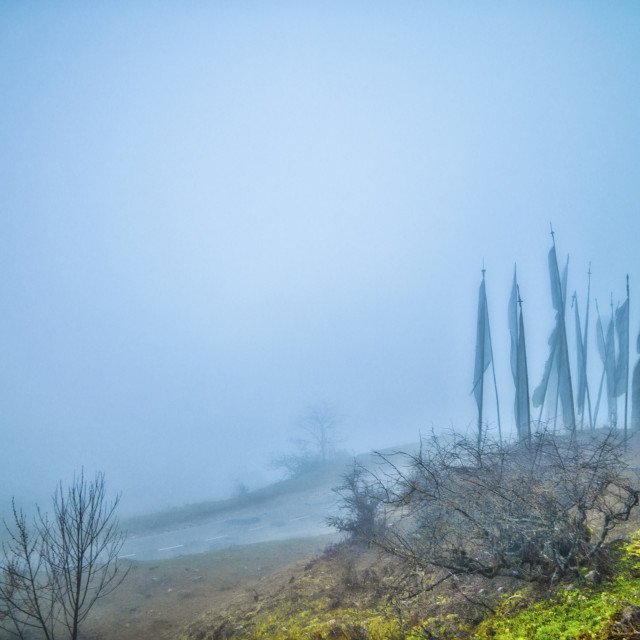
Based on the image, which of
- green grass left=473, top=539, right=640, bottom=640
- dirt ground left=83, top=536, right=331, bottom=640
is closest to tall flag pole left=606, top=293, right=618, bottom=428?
dirt ground left=83, top=536, right=331, bottom=640

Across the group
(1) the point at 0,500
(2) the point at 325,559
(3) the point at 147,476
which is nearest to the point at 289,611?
(2) the point at 325,559

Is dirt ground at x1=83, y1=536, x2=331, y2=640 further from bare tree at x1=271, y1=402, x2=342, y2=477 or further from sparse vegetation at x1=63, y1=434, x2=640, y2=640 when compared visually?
bare tree at x1=271, y1=402, x2=342, y2=477

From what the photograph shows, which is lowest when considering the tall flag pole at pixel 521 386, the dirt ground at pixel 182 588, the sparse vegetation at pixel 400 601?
the dirt ground at pixel 182 588

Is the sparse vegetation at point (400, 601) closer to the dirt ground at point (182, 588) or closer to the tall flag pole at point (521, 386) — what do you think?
the dirt ground at point (182, 588)

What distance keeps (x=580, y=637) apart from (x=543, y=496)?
112 inches

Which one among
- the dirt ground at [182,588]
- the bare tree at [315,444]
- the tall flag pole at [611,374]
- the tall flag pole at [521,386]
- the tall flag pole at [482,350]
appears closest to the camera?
the dirt ground at [182,588]

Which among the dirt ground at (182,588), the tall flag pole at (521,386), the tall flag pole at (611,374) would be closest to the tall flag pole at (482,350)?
the tall flag pole at (521,386)

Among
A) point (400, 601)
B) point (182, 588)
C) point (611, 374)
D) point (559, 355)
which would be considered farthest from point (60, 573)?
point (611, 374)

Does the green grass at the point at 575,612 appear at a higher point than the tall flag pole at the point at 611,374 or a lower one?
lower

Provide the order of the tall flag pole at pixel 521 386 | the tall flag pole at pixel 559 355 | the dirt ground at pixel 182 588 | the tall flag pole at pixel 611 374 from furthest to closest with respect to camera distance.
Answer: the tall flag pole at pixel 611 374 → the tall flag pole at pixel 559 355 → the tall flag pole at pixel 521 386 → the dirt ground at pixel 182 588

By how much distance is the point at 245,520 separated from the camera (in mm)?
29109

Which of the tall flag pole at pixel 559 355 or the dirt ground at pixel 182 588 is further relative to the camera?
the tall flag pole at pixel 559 355

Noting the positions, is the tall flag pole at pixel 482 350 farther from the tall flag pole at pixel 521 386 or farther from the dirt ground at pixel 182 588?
the dirt ground at pixel 182 588

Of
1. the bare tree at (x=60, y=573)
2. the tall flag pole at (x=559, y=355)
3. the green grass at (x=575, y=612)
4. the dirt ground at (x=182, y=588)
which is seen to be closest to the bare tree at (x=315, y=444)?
the dirt ground at (x=182, y=588)
